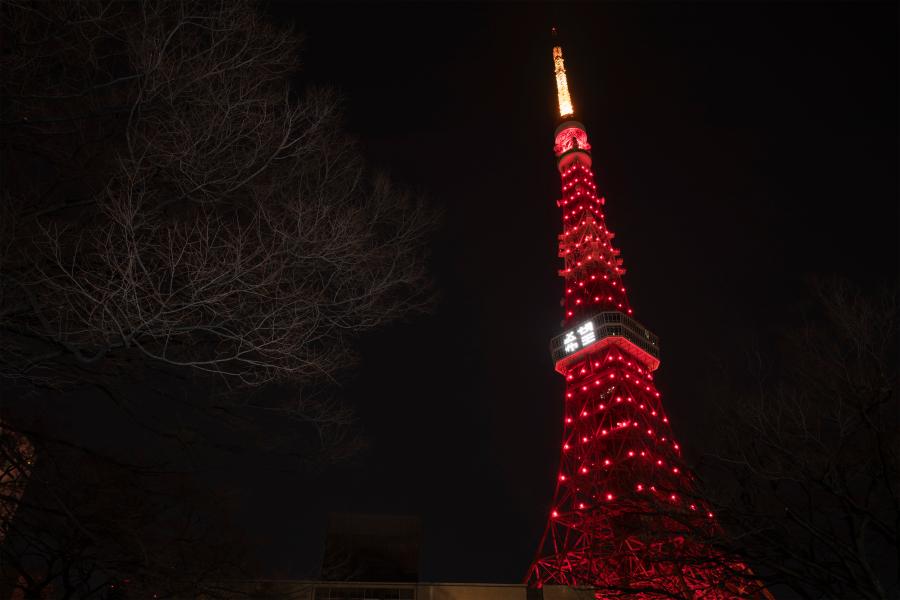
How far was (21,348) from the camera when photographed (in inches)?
172

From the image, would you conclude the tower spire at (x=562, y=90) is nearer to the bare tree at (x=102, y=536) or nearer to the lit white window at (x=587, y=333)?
the lit white window at (x=587, y=333)

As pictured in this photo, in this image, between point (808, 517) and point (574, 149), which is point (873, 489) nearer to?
point (808, 517)

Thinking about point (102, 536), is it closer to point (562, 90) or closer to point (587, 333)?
point (587, 333)

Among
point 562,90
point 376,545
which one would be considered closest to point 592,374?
A: point 376,545

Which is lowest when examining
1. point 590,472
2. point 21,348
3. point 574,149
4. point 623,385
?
point 21,348

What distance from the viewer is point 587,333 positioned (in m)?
29.7

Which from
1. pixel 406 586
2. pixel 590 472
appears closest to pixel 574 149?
pixel 590 472

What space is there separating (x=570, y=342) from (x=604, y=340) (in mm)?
2449

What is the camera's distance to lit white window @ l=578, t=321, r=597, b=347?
29031 mm

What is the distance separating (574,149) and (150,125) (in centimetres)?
3553

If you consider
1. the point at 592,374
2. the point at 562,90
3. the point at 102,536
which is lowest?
the point at 102,536

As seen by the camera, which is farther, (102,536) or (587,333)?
(587,333)

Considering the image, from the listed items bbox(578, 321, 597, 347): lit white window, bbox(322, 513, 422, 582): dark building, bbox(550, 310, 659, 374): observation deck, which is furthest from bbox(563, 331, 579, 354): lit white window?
bbox(322, 513, 422, 582): dark building

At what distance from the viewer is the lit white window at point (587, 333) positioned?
29.0 m
